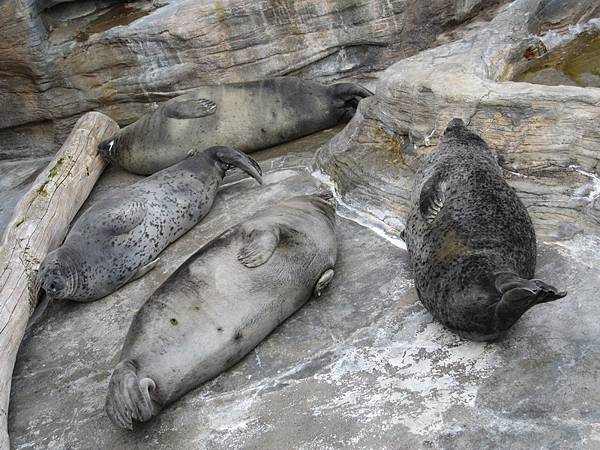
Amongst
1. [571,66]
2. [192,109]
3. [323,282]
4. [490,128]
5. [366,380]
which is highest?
[192,109]

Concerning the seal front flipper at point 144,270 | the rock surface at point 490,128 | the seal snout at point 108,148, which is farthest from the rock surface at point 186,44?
the seal front flipper at point 144,270

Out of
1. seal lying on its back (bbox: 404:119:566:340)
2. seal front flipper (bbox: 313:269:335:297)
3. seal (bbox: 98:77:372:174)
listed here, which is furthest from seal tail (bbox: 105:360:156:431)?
seal (bbox: 98:77:372:174)

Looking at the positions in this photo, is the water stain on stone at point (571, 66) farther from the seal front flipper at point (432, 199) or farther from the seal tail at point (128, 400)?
the seal tail at point (128, 400)

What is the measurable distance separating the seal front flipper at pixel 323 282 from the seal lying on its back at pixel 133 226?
4.53ft

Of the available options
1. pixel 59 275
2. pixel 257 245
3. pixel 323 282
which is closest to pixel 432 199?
pixel 323 282

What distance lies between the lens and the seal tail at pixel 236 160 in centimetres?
570

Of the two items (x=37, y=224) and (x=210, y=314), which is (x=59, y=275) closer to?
(x=37, y=224)

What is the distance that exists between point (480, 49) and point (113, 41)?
11.4 ft

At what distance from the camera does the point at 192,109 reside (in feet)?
21.1

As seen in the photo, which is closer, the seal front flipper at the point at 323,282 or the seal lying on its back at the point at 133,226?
the seal front flipper at the point at 323,282

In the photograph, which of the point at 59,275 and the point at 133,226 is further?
the point at 133,226

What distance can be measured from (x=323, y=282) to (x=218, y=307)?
26.1 inches

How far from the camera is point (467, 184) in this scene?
4.12 meters

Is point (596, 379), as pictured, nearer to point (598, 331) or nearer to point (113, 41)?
point (598, 331)
